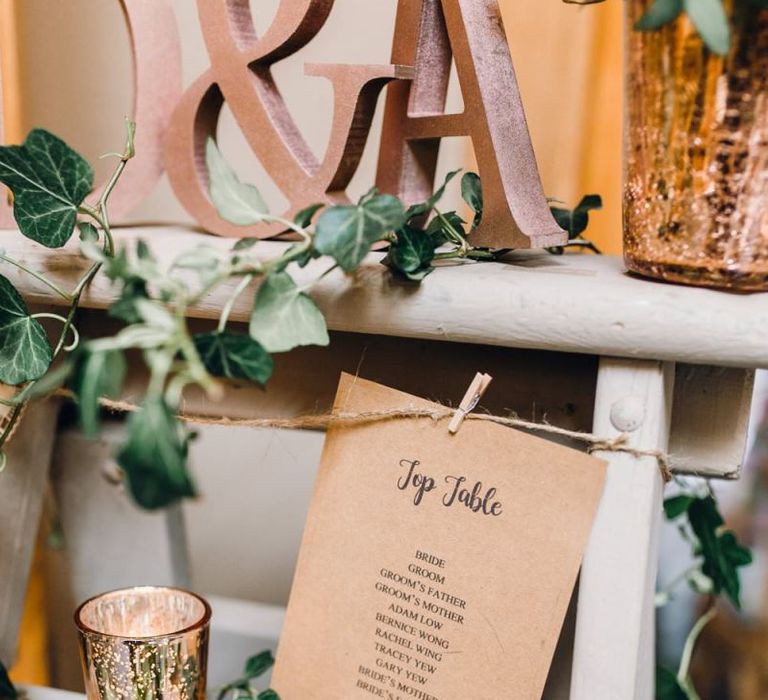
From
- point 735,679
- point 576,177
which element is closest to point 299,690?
point 576,177

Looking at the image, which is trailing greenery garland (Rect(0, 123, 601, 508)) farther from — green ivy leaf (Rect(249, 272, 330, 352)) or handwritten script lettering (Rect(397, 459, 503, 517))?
handwritten script lettering (Rect(397, 459, 503, 517))

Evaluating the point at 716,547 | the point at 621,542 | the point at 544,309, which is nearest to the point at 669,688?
the point at 716,547

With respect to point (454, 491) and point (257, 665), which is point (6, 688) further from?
point (454, 491)

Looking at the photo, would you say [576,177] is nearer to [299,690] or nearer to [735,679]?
[299,690]

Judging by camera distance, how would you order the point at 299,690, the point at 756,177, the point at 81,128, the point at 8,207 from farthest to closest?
1. the point at 81,128
2. the point at 8,207
3. the point at 299,690
4. the point at 756,177

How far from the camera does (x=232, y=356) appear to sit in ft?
1.41

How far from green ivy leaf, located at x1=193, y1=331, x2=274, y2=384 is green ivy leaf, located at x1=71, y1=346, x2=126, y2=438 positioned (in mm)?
56

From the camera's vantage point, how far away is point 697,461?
1.90ft

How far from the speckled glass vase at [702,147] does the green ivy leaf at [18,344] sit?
0.41m

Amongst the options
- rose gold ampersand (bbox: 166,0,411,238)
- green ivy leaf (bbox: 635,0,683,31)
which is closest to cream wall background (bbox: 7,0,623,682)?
rose gold ampersand (bbox: 166,0,411,238)

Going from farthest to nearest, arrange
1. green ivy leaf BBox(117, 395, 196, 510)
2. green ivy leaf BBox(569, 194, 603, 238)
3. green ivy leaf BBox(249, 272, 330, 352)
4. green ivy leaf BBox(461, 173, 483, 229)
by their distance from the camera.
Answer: green ivy leaf BBox(569, 194, 603, 238) < green ivy leaf BBox(461, 173, 483, 229) < green ivy leaf BBox(249, 272, 330, 352) < green ivy leaf BBox(117, 395, 196, 510)

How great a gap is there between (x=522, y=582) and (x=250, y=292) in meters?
0.26

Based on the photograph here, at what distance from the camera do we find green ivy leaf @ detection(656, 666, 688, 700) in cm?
84

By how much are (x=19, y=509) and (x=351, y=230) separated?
48cm
